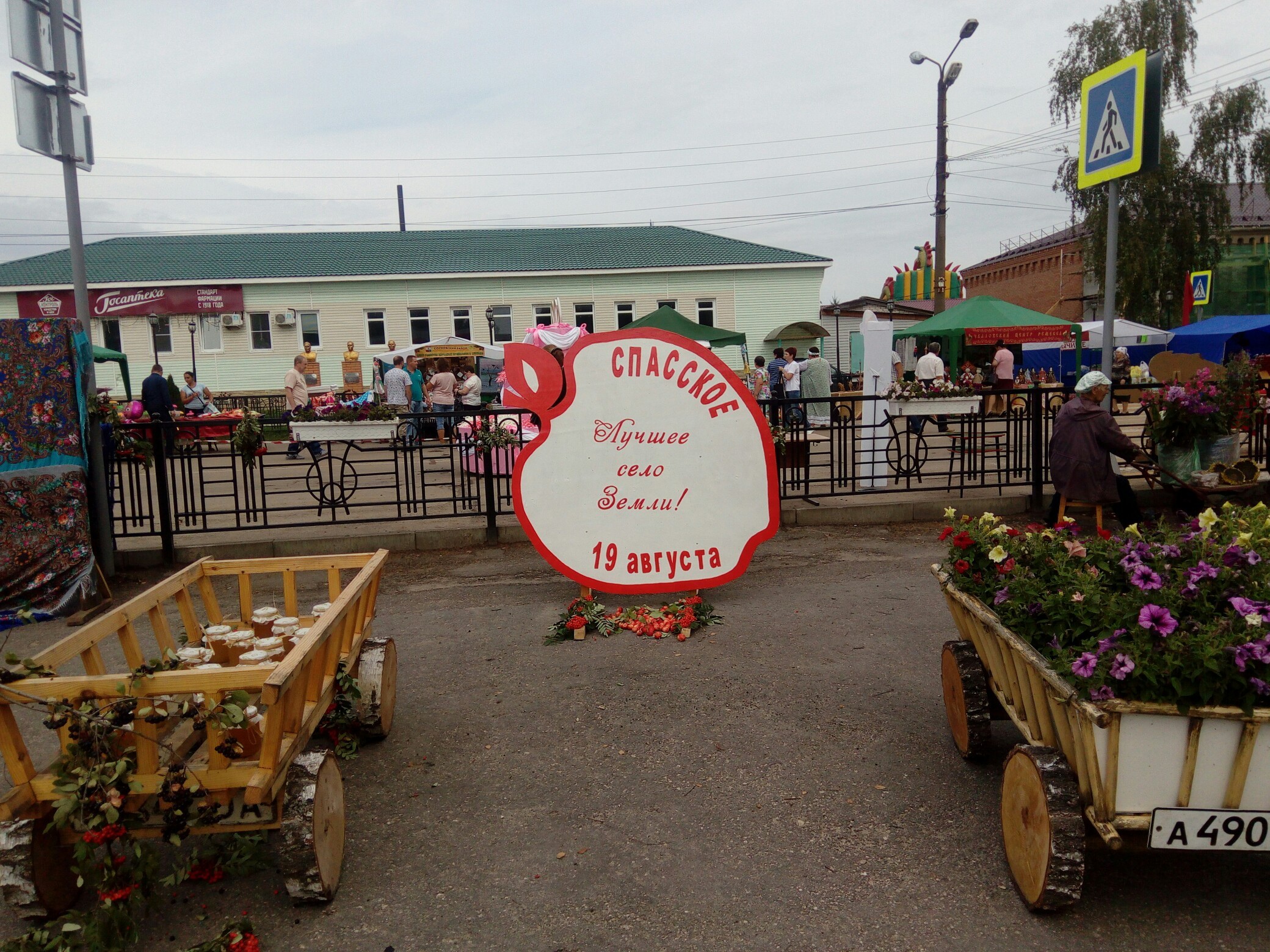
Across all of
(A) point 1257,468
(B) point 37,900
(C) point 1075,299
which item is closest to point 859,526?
(A) point 1257,468

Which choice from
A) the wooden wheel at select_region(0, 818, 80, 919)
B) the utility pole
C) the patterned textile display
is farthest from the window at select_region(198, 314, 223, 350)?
the wooden wheel at select_region(0, 818, 80, 919)

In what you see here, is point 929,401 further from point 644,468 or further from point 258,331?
point 258,331

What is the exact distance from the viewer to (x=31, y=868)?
2936mm

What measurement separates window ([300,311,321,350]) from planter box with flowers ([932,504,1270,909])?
34821 mm

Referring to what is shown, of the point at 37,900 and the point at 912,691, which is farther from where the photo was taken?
the point at 912,691

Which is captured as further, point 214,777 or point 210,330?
point 210,330

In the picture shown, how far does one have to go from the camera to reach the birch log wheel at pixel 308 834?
3029mm

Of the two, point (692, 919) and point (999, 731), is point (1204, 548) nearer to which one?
point (999, 731)

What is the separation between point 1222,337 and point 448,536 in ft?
84.1

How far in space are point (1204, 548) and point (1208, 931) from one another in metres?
1.21

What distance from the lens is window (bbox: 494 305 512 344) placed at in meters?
36.6

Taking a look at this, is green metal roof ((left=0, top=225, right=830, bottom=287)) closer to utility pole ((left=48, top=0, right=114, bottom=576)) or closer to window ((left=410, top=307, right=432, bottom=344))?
window ((left=410, top=307, right=432, bottom=344))

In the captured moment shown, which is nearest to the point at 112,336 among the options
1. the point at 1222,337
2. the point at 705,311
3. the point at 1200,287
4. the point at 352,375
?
the point at 352,375

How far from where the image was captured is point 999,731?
4539 mm
